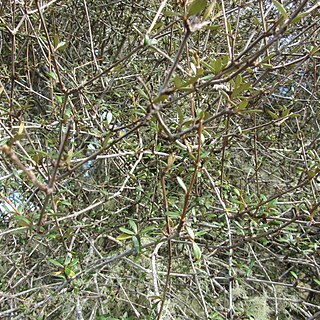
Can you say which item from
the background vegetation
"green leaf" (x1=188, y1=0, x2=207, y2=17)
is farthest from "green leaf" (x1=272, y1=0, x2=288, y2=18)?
"green leaf" (x1=188, y1=0, x2=207, y2=17)

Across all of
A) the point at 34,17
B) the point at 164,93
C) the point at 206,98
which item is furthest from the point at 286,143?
the point at 164,93

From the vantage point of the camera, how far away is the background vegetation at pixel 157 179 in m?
1.00

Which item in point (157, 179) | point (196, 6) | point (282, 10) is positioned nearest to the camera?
point (196, 6)

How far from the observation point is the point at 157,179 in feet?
4.44

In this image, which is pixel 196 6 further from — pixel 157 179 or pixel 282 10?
pixel 157 179

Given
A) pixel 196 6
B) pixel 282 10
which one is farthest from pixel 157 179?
pixel 196 6

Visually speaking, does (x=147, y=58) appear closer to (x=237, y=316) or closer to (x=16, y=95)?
(x=16, y=95)

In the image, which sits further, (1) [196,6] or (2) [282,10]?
(2) [282,10]

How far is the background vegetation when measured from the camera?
996mm

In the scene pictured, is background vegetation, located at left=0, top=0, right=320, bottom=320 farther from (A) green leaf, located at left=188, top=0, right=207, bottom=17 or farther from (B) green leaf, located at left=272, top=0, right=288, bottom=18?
(A) green leaf, located at left=188, top=0, right=207, bottom=17

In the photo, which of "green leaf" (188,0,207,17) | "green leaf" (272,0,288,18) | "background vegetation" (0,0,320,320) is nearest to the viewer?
"green leaf" (188,0,207,17)

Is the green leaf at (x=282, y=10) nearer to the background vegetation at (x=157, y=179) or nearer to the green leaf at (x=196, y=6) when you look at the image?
the background vegetation at (x=157, y=179)

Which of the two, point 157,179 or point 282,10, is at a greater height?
point 282,10


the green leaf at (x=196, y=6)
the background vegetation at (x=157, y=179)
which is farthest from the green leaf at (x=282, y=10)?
the green leaf at (x=196, y=6)
